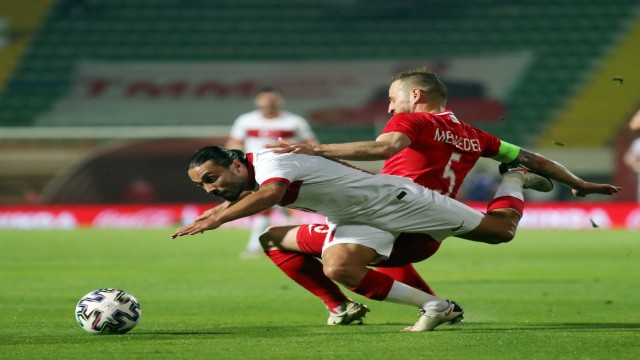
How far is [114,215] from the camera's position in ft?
77.6

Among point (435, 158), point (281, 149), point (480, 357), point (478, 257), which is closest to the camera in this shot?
point (480, 357)

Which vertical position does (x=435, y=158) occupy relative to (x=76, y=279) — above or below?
below

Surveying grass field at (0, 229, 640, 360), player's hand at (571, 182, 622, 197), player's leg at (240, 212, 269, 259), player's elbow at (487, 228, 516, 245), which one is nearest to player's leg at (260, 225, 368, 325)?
grass field at (0, 229, 640, 360)

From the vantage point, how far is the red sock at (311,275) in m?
6.95

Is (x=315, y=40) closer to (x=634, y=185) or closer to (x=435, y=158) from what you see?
(x=634, y=185)

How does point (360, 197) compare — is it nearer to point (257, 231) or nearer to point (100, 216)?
point (257, 231)

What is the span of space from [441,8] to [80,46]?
375 inches

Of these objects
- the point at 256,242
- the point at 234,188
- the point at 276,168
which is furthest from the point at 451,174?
the point at 256,242

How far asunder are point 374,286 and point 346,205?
49cm

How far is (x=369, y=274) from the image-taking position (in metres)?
6.42

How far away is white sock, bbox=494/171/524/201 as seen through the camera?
23.9 feet

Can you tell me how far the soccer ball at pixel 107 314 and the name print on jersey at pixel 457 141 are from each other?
2030 millimetres

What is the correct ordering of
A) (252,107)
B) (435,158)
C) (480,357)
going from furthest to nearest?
1. (252,107)
2. (435,158)
3. (480,357)

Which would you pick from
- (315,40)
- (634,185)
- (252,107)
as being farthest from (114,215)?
(634,185)
